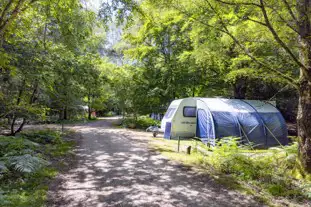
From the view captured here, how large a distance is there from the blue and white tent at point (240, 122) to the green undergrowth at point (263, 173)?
328cm

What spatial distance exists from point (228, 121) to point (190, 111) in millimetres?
2592

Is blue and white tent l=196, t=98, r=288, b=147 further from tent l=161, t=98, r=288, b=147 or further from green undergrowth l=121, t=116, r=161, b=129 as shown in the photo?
green undergrowth l=121, t=116, r=161, b=129

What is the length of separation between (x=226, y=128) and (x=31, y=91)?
26.6 ft

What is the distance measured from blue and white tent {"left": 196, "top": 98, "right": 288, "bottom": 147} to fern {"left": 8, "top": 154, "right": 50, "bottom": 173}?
21.1 feet

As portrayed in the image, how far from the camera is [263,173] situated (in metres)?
4.93

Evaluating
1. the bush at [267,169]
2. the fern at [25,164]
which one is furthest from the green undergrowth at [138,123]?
the fern at [25,164]

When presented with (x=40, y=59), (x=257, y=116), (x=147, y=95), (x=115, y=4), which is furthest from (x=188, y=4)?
(x=147, y=95)

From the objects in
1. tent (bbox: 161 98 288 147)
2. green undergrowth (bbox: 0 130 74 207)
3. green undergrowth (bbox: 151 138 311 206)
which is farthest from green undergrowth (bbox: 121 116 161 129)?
green undergrowth (bbox: 0 130 74 207)

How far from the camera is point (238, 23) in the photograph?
6.28m

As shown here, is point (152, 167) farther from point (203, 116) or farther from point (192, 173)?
point (203, 116)

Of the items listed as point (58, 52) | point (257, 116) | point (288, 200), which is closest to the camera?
point (288, 200)

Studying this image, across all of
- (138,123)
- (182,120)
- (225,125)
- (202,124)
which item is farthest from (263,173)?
(138,123)

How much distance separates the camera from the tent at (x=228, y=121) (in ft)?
31.9

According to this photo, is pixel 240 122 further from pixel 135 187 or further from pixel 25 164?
pixel 25 164
